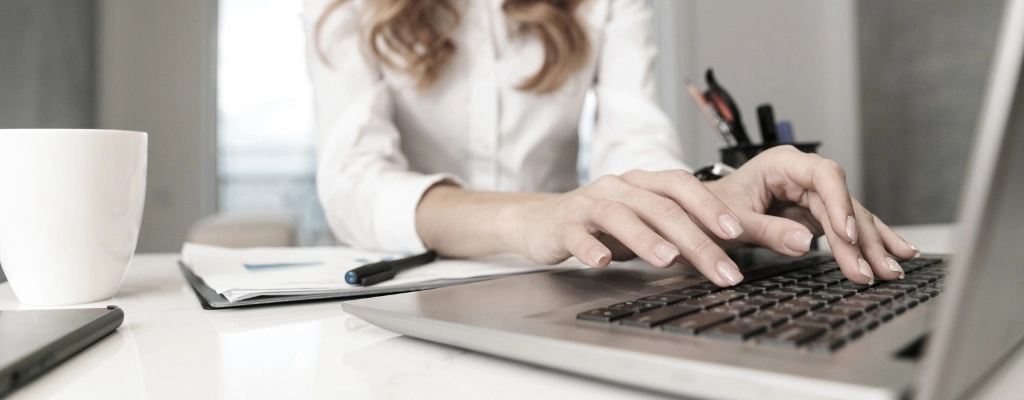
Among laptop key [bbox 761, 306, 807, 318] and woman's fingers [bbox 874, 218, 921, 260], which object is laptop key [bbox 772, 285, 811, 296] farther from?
woman's fingers [bbox 874, 218, 921, 260]

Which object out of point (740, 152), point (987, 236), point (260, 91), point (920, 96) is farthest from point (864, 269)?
point (260, 91)

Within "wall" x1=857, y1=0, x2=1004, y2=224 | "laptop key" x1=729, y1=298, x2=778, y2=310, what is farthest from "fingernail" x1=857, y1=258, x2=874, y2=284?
"wall" x1=857, y1=0, x2=1004, y2=224

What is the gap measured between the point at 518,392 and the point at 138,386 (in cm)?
15

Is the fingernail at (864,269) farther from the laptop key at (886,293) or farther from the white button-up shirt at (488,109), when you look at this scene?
the white button-up shirt at (488,109)

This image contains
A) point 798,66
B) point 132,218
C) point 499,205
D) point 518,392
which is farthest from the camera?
point 798,66

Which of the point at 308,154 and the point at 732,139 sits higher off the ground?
the point at 732,139

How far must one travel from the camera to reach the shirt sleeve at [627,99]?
94cm

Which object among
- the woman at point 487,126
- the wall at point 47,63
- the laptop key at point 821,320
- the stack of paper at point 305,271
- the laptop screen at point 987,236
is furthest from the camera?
the wall at point 47,63

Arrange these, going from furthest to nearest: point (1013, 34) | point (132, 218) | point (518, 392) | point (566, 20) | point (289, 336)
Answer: point (566, 20) < point (132, 218) < point (289, 336) < point (518, 392) < point (1013, 34)

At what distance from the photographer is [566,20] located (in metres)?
0.99

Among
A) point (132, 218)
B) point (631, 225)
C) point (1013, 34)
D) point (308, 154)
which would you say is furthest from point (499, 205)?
point (308, 154)

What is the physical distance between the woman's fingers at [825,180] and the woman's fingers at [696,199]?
0.19ft

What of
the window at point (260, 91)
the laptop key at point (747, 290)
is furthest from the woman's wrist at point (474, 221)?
the window at point (260, 91)

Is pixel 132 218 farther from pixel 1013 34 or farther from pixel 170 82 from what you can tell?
pixel 170 82
